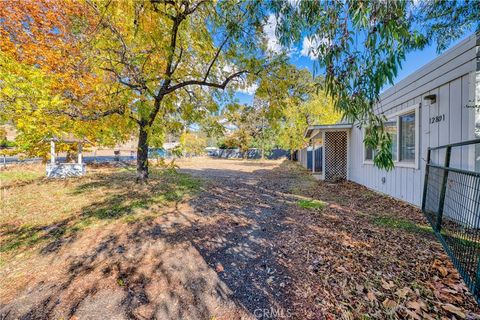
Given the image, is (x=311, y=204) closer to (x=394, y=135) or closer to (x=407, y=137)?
(x=407, y=137)

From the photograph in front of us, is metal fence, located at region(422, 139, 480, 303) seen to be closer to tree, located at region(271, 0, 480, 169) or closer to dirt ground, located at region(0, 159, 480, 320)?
dirt ground, located at region(0, 159, 480, 320)

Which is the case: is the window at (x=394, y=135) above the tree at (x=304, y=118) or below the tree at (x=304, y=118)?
below

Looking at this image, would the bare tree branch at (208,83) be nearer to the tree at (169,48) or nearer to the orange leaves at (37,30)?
the tree at (169,48)

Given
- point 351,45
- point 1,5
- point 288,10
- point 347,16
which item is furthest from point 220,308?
point 1,5

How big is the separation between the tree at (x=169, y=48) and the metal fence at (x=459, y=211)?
3667 mm

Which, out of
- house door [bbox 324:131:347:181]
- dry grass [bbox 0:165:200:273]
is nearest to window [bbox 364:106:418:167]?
house door [bbox 324:131:347:181]

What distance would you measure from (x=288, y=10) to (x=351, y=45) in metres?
1.06

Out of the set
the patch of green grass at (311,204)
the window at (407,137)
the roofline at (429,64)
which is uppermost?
the roofline at (429,64)

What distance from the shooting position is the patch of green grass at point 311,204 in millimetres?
5284

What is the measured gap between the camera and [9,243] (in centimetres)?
339

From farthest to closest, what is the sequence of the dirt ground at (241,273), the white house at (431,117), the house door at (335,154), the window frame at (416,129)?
the house door at (335,154), the window frame at (416,129), the white house at (431,117), the dirt ground at (241,273)

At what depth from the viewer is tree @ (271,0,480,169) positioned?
1.83 m

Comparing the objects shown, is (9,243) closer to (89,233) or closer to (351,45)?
(89,233)

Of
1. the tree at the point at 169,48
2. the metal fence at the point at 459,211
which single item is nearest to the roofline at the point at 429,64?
the metal fence at the point at 459,211
